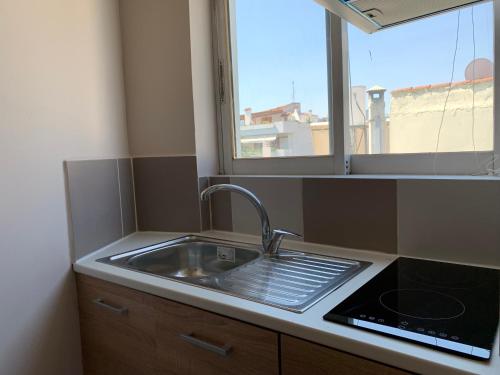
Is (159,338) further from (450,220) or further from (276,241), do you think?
(450,220)

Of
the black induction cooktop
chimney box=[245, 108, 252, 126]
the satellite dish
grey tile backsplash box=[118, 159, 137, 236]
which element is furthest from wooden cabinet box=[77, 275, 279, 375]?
the satellite dish

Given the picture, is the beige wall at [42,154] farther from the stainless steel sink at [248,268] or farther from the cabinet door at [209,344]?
the cabinet door at [209,344]

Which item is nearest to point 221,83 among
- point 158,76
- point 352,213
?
point 158,76

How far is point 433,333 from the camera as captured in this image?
0.75 metres

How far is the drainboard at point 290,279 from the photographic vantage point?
3.15 feet

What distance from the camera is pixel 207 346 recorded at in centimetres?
99

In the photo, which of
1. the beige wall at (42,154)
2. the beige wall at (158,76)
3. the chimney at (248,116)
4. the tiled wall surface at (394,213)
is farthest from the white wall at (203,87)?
the beige wall at (42,154)

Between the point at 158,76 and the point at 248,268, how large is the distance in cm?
96

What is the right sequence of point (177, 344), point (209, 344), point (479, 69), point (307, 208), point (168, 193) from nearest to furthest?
point (209, 344), point (177, 344), point (479, 69), point (307, 208), point (168, 193)

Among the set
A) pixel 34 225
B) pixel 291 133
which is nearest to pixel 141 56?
pixel 291 133

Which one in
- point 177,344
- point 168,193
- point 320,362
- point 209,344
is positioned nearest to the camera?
point 320,362

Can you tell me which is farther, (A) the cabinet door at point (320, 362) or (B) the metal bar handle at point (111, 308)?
(B) the metal bar handle at point (111, 308)

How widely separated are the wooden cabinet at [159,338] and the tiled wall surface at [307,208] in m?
0.28

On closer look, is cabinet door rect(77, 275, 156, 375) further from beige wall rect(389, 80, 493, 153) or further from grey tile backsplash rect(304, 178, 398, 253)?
beige wall rect(389, 80, 493, 153)
